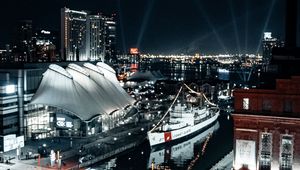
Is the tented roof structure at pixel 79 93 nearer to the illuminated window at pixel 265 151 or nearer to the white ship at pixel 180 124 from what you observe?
the white ship at pixel 180 124

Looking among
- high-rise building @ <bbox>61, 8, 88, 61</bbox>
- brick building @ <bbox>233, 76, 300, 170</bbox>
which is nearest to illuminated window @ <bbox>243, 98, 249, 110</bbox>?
brick building @ <bbox>233, 76, 300, 170</bbox>

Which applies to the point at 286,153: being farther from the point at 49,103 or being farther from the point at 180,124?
the point at 180,124

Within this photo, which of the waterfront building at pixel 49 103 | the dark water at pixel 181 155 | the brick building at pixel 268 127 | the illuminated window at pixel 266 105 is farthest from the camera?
the waterfront building at pixel 49 103

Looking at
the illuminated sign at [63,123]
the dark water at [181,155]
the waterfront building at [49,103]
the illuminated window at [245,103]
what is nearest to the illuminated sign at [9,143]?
the waterfront building at [49,103]

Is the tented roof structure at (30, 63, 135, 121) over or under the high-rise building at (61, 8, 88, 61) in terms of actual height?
under

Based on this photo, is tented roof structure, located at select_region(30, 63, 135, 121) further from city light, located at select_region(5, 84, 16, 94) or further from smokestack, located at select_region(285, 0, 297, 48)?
smokestack, located at select_region(285, 0, 297, 48)

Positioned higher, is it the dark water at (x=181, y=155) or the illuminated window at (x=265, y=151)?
the illuminated window at (x=265, y=151)

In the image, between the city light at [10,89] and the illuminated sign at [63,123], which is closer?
the city light at [10,89]

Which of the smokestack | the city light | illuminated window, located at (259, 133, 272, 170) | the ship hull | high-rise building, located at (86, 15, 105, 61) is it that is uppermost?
high-rise building, located at (86, 15, 105, 61)
